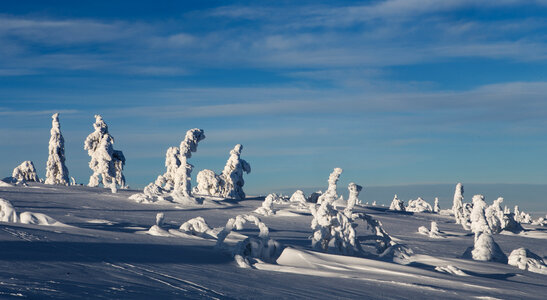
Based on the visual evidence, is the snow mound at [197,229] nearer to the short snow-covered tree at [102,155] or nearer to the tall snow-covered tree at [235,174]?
the tall snow-covered tree at [235,174]

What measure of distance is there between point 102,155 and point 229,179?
10885 millimetres

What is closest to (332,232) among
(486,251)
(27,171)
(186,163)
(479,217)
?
(486,251)

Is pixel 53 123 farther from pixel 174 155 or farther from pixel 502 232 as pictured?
pixel 502 232

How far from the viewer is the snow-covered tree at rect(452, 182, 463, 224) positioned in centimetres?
4584

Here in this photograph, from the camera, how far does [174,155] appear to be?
51.2m

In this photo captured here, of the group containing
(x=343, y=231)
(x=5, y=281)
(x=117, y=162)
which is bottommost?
(x=5, y=281)

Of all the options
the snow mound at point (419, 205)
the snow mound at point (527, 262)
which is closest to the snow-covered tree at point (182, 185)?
the snow mound at point (527, 262)

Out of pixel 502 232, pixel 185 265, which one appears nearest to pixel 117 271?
pixel 185 265

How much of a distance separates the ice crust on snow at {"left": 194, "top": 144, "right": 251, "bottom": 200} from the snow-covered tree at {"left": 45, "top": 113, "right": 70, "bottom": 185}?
38.5 ft

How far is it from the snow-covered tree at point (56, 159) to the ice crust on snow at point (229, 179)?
1174 centimetres

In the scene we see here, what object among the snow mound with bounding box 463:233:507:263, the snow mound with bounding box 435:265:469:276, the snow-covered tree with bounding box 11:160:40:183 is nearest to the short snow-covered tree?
the snow-covered tree with bounding box 11:160:40:183

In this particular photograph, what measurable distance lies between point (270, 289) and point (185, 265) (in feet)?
7.54

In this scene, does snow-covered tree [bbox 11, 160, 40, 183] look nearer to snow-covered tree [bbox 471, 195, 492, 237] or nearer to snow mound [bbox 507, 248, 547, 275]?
snow-covered tree [bbox 471, 195, 492, 237]

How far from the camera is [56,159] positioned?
1969 inches
